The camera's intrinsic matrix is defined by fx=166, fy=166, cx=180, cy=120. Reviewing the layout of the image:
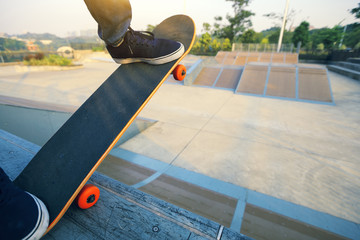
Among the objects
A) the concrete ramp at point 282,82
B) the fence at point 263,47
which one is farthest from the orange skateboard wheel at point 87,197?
the fence at point 263,47

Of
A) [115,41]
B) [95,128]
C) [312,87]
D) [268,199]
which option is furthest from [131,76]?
[312,87]

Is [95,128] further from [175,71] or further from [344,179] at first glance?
[344,179]

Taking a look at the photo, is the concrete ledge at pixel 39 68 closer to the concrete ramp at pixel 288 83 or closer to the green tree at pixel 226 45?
the concrete ramp at pixel 288 83

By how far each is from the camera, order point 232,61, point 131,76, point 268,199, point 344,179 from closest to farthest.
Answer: point 131,76
point 268,199
point 344,179
point 232,61

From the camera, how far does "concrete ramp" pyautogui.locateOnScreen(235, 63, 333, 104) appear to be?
6.29 m

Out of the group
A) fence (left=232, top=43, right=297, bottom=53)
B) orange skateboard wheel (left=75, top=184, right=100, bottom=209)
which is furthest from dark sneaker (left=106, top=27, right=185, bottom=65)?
fence (left=232, top=43, right=297, bottom=53)

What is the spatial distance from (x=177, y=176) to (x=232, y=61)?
16.4 metres

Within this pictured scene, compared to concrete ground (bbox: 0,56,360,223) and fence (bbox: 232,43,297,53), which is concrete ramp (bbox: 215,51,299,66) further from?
concrete ground (bbox: 0,56,360,223)

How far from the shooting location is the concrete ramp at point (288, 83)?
629 cm

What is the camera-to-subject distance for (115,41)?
57.9 inches

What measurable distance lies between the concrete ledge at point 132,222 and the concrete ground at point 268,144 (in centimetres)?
155

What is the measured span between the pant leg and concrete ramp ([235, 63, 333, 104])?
653 cm

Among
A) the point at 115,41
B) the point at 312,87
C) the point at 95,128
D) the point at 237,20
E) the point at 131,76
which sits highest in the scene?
the point at 237,20

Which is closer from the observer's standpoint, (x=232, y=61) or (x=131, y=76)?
(x=131, y=76)
